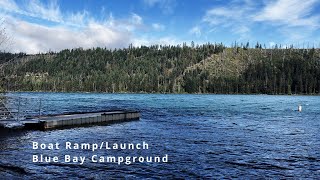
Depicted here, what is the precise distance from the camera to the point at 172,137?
128 ft

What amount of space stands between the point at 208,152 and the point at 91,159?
10338mm

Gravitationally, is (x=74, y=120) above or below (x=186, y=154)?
above

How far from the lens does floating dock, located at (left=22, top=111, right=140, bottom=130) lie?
40625mm

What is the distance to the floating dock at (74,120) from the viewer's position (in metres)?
40.6

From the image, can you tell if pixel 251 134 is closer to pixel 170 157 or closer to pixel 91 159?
pixel 170 157

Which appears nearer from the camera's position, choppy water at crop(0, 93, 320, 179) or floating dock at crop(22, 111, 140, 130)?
choppy water at crop(0, 93, 320, 179)

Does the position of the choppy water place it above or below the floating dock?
below

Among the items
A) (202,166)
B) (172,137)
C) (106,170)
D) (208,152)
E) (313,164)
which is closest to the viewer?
(106,170)

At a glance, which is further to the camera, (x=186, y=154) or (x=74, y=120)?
(x=74, y=120)

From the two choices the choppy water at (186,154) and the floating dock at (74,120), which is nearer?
the choppy water at (186,154)

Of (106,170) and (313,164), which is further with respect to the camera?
(313,164)

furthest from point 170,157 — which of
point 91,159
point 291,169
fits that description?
point 291,169

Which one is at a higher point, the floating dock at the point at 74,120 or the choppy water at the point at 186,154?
the floating dock at the point at 74,120

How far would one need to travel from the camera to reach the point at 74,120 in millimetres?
46156
